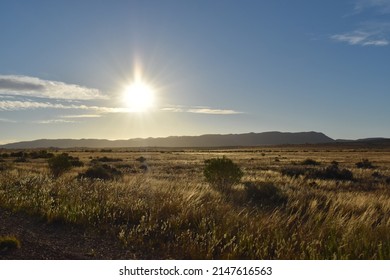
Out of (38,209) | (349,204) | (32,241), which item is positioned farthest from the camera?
(349,204)

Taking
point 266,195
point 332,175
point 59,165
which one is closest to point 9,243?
point 266,195

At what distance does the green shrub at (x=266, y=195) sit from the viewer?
1550 centimetres

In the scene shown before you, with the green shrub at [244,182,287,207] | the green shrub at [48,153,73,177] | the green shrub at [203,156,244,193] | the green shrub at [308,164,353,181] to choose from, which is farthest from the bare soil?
the green shrub at [308,164,353,181]

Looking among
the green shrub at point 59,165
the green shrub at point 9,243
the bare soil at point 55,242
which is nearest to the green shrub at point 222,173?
the green shrub at point 59,165

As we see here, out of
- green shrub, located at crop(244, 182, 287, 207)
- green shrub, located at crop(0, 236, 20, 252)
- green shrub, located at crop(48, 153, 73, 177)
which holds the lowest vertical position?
green shrub, located at crop(244, 182, 287, 207)

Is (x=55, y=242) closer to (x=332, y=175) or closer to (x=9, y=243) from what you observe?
(x=9, y=243)

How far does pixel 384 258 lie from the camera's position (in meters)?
7.07

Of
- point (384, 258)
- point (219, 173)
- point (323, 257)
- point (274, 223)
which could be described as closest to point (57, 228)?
point (274, 223)

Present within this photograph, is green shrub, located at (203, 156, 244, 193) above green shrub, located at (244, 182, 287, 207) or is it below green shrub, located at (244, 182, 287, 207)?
above

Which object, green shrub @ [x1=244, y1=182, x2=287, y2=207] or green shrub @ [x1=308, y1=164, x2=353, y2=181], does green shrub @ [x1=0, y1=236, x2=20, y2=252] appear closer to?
green shrub @ [x1=244, y1=182, x2=287, y2=207]

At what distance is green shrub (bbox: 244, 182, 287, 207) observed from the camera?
50.9 feet

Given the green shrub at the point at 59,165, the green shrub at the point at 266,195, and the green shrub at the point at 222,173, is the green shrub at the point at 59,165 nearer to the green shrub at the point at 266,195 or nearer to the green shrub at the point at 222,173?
the green shrub at the point at 222,173

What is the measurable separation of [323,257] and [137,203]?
5.20 m

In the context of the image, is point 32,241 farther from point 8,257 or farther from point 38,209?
point 38,209
